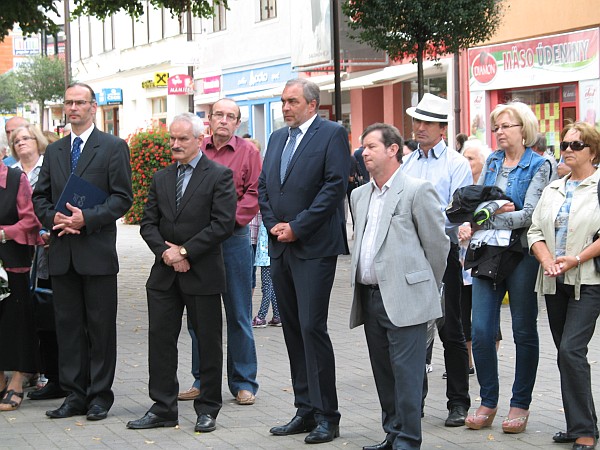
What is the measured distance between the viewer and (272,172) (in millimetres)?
7605

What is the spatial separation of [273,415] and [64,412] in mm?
1414

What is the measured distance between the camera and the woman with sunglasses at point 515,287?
734 cm

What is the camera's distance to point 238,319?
857 cm

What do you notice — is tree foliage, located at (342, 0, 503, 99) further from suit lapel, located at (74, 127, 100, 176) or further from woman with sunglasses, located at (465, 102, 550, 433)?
woman with sunglasses, located at (465, 102, 550, 433)

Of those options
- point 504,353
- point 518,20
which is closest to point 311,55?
point 518,20

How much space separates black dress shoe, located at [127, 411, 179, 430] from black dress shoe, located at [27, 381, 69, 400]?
4.02ft

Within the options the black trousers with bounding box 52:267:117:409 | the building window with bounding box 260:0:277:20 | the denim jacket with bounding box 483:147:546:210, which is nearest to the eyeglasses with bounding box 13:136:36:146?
the black trousers with bounding box 52:267:117:409

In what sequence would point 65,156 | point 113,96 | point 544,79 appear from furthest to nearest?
1. point 113,96
2. point 544,79
3. point 65,156

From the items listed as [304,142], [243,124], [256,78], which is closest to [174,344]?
[304,142]

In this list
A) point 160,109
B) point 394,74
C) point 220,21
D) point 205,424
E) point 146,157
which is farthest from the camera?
point 160,109

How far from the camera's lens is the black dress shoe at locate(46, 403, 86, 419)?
26.5 feet

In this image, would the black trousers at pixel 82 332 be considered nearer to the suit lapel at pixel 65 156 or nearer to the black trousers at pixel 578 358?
the suit lapel at pixel 65 156

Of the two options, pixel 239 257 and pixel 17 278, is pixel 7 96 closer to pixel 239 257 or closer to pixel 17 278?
pixel 17 278

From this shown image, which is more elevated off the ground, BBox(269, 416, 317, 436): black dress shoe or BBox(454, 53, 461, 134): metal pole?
BBox(454, 53, 461, 134): metal pole
